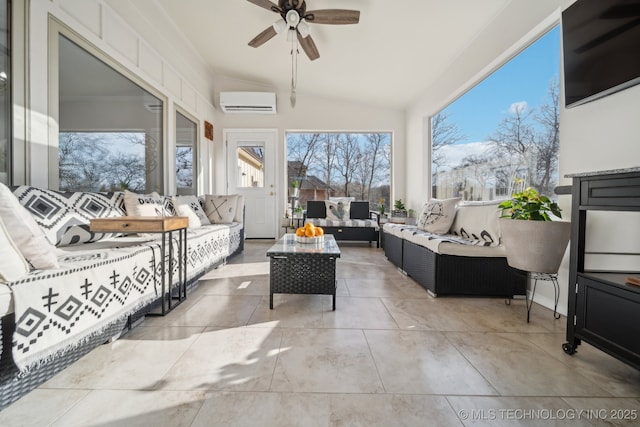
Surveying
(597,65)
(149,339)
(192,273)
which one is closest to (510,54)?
(597,65)

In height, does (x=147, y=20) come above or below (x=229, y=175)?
above

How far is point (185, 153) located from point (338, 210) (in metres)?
2.83

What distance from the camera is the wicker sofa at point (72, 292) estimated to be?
1.04 metres

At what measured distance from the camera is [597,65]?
1785 mm

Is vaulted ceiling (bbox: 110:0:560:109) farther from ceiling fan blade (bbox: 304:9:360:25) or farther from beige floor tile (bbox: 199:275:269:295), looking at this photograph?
beige floor tile (bbox: 199:275:269:295)

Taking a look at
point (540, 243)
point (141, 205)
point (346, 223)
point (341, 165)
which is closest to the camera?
point (540, 243)

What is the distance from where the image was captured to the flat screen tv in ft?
5.14

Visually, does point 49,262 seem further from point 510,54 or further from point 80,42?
point 510,54

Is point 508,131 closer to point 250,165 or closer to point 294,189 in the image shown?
point 294,189

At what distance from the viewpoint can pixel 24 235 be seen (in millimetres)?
1191

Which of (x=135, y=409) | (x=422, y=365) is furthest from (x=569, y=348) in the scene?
(x=135, y=409)

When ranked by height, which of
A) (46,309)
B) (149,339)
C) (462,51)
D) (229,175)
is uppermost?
(462,51)

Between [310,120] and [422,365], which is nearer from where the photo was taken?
[422,365]

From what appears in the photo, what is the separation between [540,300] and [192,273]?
2.96 m
